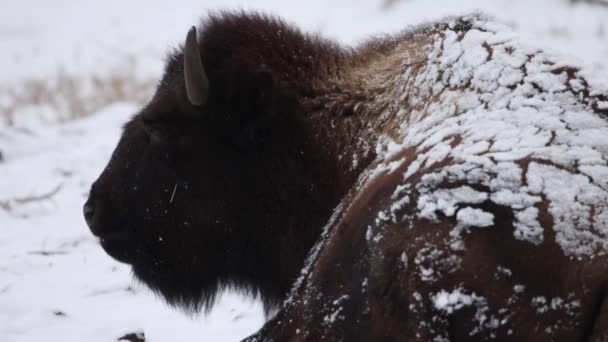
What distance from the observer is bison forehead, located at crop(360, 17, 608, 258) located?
1.99 meters

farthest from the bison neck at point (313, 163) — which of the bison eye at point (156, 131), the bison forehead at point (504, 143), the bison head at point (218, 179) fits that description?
the bison eye at point (156, 131)

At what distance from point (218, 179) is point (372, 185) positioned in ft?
2.70

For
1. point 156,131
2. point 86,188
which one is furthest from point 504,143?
point 86,188

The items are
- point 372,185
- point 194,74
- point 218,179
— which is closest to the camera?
point 372,185

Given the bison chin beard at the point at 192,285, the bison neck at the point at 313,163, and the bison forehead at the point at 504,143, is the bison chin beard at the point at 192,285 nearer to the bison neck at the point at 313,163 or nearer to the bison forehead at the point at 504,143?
the bison neck at the point at 313,163

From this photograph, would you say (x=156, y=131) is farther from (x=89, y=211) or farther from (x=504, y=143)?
(x=504, y=143)

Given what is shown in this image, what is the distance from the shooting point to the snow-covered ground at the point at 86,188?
373cm

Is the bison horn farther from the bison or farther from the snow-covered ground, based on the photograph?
the snow-covered ground

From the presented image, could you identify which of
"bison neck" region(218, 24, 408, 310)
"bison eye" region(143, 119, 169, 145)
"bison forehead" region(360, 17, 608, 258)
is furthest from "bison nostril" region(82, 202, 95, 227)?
"bison forehead" region(360, 17, 608, 258)

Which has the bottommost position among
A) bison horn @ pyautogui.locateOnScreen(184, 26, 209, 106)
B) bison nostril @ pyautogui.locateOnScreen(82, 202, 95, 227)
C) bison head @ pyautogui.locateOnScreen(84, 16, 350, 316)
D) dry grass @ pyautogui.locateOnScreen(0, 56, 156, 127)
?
bison nostril @ pyautogui.locateOnScreen(82, 202, 95, 227)

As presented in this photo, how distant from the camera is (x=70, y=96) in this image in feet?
37.2

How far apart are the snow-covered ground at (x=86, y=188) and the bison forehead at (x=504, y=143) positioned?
15cm

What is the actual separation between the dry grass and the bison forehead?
7.98m

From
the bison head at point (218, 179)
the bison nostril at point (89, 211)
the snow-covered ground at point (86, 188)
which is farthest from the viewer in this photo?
the snow-covered ground at point (86, 188)
